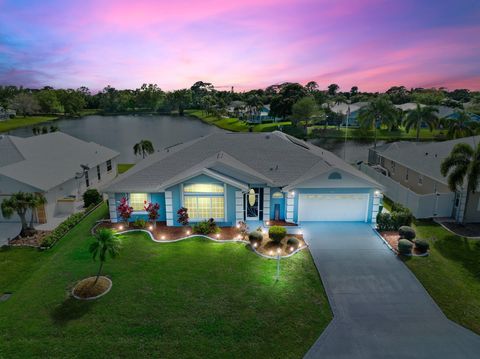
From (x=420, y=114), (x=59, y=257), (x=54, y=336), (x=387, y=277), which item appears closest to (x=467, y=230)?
(x=387, y=277)

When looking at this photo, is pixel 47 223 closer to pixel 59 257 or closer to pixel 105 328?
pixel 59 257

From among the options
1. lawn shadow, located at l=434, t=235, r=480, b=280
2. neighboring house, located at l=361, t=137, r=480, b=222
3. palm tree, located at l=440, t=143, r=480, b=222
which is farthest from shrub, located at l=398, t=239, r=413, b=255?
palm tree, located at l=440, t=143, r=480, b=222

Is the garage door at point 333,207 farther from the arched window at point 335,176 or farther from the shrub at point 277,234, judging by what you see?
the shrub at point 277,234

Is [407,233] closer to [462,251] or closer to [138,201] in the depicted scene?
[462,251]

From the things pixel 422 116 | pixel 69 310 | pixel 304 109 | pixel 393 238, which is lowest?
pixel 69 310

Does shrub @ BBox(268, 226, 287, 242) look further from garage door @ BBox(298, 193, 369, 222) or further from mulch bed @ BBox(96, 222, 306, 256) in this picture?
garage door @ BBox(298, 193, 369, 222)

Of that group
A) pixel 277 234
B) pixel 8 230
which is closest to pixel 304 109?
pixel 277 234
